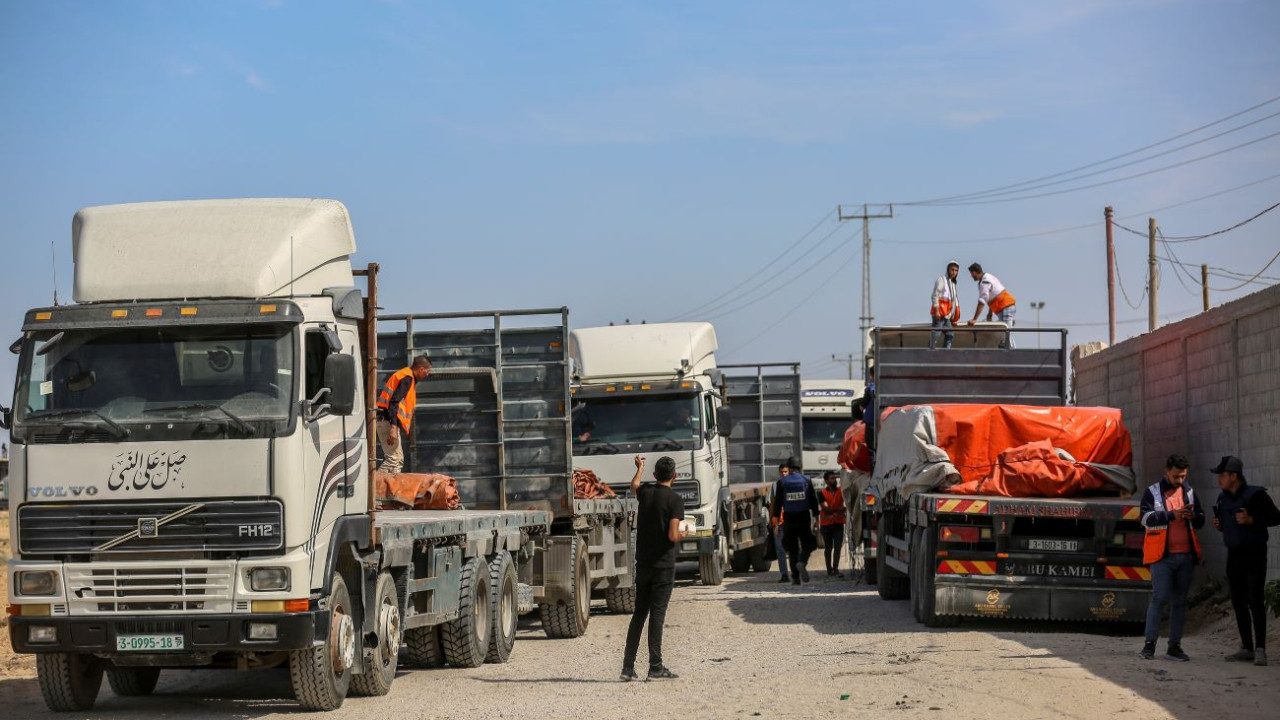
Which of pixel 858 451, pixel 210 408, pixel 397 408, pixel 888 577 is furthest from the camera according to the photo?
pixel 858 451

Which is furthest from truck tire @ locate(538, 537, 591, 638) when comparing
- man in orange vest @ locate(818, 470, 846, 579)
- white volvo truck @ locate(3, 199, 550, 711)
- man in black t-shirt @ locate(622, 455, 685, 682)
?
man in orange vest @ locate(818, 470, 846, 579)

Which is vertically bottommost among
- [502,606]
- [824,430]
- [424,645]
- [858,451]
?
[424,645]

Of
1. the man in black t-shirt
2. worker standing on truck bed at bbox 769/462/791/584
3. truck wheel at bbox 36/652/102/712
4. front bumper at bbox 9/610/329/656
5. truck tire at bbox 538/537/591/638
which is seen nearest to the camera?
front bumper at bbox 9/610/329/656

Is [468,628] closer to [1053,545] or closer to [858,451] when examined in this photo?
[1053,545]

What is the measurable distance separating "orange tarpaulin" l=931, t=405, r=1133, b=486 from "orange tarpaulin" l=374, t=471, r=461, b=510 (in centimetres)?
547

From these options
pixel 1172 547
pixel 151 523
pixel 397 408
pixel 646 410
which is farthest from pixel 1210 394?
pixel 151 523

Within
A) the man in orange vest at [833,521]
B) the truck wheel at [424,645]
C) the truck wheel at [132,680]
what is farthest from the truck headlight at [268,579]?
the man in orange vest at [833,521]

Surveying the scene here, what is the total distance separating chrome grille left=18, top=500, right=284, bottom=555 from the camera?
1059 cm

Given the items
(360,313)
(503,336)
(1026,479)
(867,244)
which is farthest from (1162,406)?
(867,244)

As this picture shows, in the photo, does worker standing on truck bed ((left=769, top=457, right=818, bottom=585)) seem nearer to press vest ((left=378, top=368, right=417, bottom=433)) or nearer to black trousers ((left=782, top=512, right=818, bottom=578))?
black trousers ((left=782, top=512, right=818, bottom=578))

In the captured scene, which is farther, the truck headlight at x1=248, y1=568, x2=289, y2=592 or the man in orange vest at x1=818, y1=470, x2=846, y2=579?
the man in orange vest at x1=818, y1=470, x2=846, y2=579

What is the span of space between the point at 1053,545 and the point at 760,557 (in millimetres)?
13713

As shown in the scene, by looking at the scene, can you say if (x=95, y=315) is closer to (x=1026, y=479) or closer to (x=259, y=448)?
(x=259, y=448)

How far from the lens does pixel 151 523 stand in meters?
10.6
